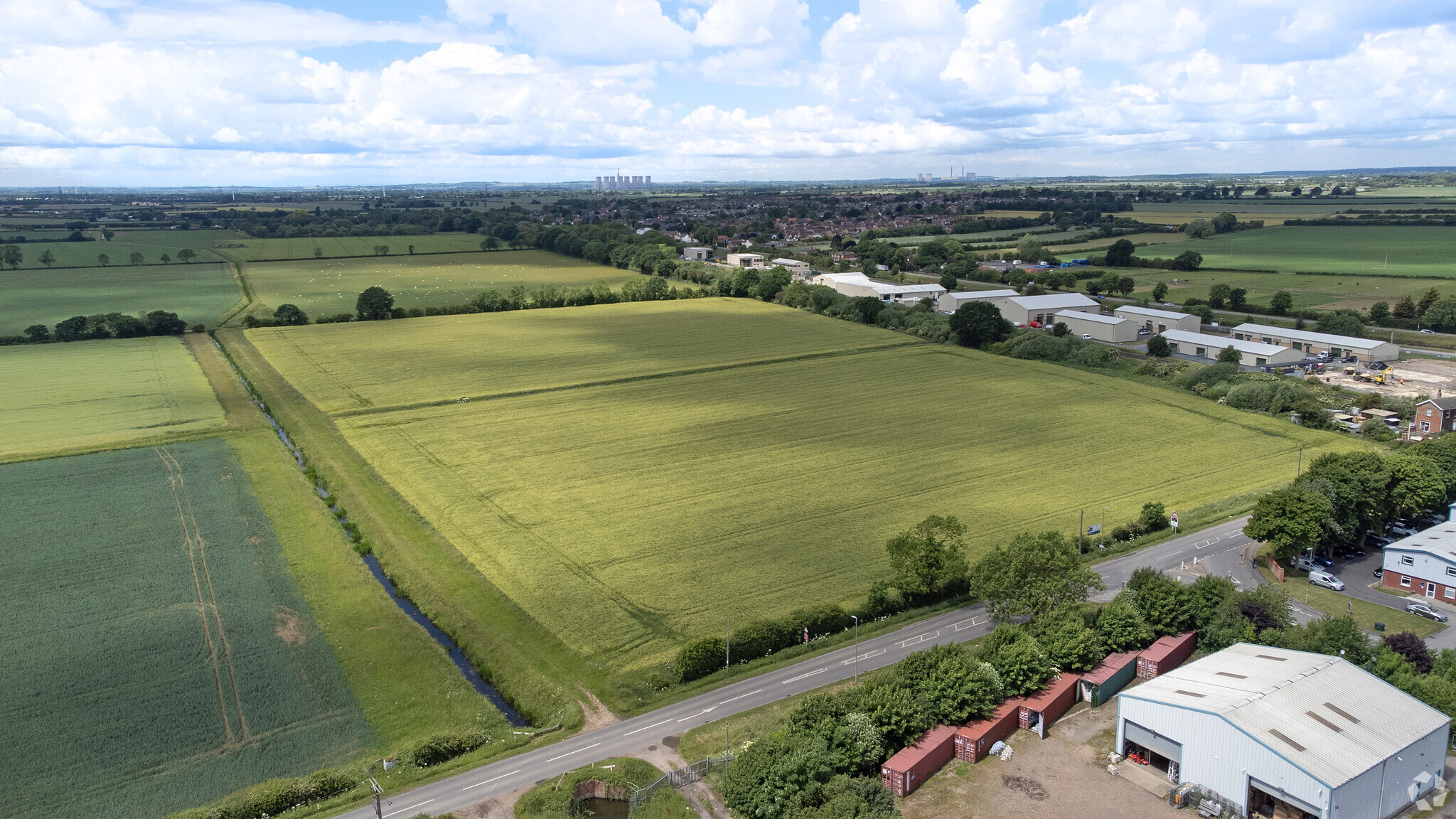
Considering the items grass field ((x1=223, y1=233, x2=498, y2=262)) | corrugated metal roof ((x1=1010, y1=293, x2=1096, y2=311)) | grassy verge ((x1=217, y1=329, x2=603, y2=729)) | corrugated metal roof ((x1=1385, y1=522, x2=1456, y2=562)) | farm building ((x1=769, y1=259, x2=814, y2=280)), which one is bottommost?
grassy verge ((x1=217, y1=329, x2=603, y2=729))

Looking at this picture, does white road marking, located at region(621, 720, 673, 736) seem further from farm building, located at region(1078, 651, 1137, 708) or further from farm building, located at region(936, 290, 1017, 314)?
farm building, located at region(936, 290, 1017, 314)

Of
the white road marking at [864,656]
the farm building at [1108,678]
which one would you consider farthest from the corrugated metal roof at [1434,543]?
the white road marking at [864,656]

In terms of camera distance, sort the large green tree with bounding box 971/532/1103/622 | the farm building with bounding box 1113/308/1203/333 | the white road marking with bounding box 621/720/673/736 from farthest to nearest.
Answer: the farm building with bounding box 1113/308/1203/333, the large green tree with bounding box 971/532/1103/622, the white road marking with bounding box 621/720/673/736

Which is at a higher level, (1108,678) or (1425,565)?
(1425,565)

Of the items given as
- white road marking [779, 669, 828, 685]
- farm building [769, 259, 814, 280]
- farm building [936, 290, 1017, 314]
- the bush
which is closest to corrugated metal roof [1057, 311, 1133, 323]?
farm building [936, 290, 1017, 314]

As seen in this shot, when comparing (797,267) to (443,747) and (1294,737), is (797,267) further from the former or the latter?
(1294,737)

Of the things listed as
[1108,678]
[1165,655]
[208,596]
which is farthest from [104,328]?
[1165,655]

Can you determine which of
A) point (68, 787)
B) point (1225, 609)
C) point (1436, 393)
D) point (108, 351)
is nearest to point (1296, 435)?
point (1436, 393)

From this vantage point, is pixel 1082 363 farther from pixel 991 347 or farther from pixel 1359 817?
pixel 1359 817
